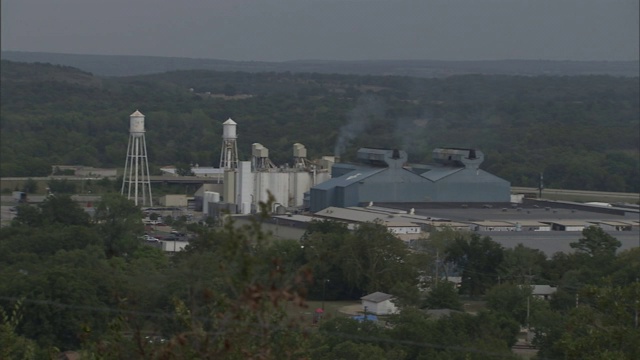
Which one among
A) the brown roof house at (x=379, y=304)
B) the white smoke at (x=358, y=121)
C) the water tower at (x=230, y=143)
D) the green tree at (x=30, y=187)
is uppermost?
the white smoke at (x=358, y=121)

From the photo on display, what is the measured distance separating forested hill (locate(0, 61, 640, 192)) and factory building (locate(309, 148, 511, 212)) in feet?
64.9

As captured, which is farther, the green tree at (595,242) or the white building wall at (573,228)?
the white building wall at (573,228)

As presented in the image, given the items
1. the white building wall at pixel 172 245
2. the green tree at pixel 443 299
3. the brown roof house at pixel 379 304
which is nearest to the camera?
the green tree at pixel 443 299

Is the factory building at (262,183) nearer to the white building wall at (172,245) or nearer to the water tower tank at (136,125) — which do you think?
the water tower tank at (136,125)

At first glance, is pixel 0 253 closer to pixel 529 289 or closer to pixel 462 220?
pixel 529 289

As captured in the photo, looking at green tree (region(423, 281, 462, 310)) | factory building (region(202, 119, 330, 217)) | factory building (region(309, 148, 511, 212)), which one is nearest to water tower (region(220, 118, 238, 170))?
factory building (region(202, 119, 330, 217))

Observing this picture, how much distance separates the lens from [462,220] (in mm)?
46969

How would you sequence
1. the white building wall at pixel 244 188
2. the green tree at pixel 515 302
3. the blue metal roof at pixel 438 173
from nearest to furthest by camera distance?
the green tree at pixel 515 302 < the white building wall at pixel 244 188 < the blue metal roof at pixel 438 173

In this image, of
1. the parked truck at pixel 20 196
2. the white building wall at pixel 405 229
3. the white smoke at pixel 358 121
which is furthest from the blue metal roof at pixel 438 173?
the white smoke at pixel 358 121

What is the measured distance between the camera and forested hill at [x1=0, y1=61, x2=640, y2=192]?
81.1 meters

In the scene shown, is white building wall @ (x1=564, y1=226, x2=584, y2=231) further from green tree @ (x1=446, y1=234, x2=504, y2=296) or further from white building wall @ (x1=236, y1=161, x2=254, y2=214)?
white building wall @ (x1=236, y1=161, x2=254, y2=214)

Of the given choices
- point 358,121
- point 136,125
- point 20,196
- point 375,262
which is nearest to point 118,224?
point 375,262

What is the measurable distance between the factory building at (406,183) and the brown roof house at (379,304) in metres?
17.4

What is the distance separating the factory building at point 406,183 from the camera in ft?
169
